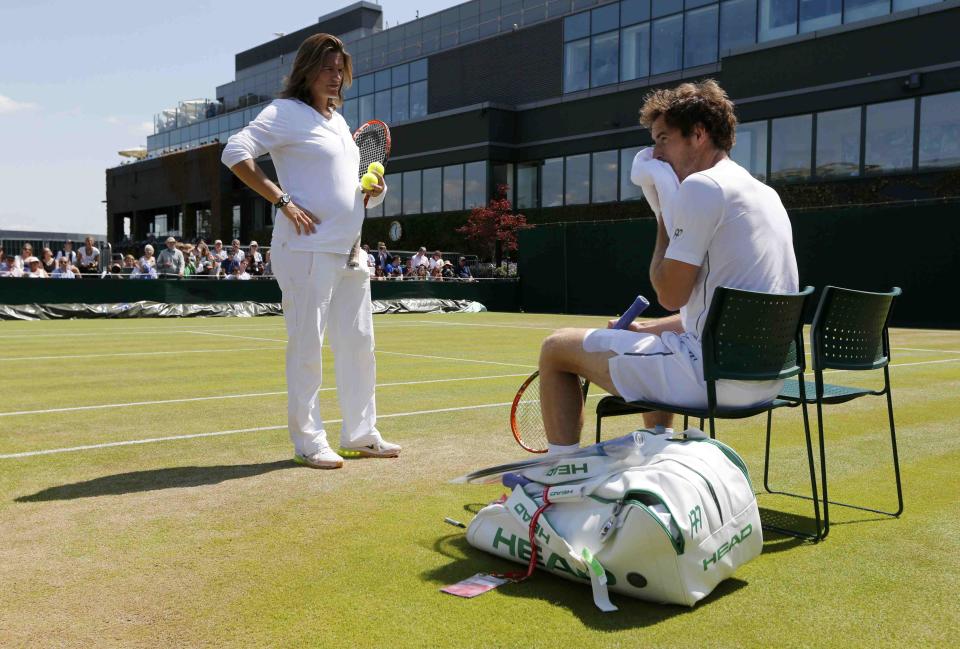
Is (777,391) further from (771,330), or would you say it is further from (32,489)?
(32,489)

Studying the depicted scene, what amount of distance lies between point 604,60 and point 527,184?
6.06 meters

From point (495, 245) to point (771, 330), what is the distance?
3557 centimetres

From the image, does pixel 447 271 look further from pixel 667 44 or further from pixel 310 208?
pixel 310 208

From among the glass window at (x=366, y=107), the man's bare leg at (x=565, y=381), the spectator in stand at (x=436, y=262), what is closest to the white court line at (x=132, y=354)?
the man's bare leg at (x=565, y=381)

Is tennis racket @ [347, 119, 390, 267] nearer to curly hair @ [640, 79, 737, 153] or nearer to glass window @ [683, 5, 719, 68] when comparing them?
curly hair @ [640, 79, 737, 153]

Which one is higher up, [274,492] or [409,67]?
[409,67]

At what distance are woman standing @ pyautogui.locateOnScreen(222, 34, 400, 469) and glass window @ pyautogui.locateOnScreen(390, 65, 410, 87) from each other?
42.9 metres

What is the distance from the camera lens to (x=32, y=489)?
457 centimetres

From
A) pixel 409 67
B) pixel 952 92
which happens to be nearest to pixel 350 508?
pixel 952 92

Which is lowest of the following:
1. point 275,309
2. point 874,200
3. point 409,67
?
point 275,309

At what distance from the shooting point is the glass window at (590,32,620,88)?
36.2 meters

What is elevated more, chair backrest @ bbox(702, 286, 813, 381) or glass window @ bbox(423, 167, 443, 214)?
glass window @ bbox(423, 167, 443, 214)

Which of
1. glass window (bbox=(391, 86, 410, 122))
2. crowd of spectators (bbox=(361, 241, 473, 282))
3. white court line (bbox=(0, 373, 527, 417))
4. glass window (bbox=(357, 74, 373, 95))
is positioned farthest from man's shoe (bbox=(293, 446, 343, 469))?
glass window (bbox=(357, 74, 373, 95))

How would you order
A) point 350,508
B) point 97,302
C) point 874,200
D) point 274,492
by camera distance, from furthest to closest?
point 874,200 → point 97,302 → point 274,492 → point 350,508
